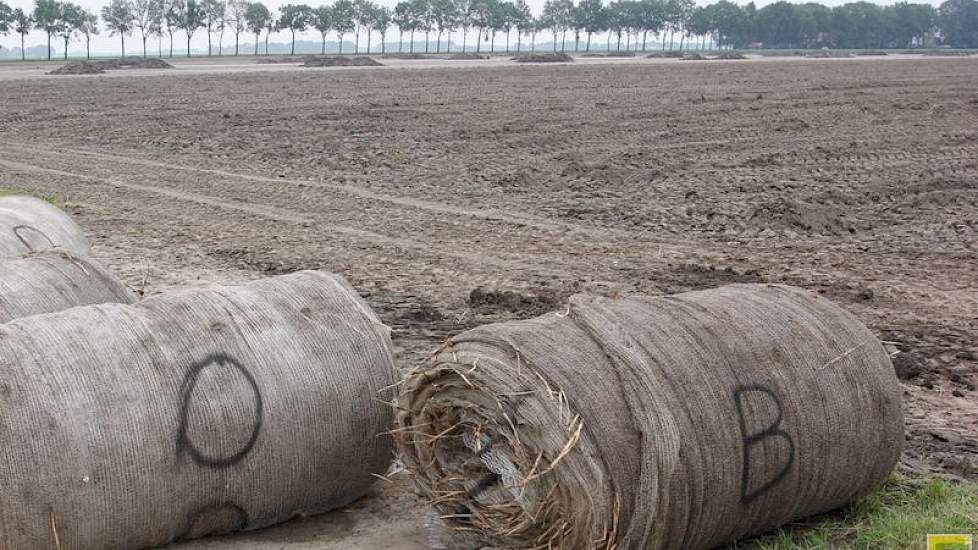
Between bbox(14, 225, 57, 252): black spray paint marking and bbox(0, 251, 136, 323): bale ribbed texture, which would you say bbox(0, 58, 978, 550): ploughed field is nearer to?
bbox(0, 251, 136, 323): bale ribbed texture

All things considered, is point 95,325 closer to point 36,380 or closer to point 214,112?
point 36,380

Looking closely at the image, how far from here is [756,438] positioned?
4879 mm

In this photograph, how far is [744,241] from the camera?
12336 mm

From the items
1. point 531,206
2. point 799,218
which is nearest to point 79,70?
point 531,206

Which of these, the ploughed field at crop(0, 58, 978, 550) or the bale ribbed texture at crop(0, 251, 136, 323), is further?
the ploughed field at crop(0, 58, 978, 550)

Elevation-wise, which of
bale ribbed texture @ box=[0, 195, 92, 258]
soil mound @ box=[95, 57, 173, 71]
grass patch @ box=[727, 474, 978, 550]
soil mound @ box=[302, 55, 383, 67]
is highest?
soil mound @ box=[302, 55, 383, 67]

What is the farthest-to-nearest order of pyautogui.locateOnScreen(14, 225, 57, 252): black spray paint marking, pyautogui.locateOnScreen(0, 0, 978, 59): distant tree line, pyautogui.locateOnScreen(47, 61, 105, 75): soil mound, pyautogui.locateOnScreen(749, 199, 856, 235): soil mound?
pyautogui.locateOnScreen(0, 0, 978, 59): distant tree line, pyautogui.locateOnScreen(47, 61, 105, 75): soil mound, pyautogui.locateOnScreen(749, 199, 856, 235): soil mound, pyautogui.locateOnScreen(14, 225, 57, 252): black spray paint marking

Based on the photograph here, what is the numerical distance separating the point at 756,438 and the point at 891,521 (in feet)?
2.98

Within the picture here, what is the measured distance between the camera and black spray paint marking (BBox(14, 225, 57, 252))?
26.1 ft

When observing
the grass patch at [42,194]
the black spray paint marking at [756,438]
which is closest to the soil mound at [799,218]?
the black spray paint marking at [756,438]

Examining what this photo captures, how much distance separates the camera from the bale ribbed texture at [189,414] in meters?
4.78

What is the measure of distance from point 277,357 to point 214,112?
22.1m

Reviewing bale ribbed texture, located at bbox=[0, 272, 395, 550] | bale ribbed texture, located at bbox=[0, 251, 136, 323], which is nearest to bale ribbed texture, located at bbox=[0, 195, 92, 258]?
bale ribbed texture, located at bbox=[0, 251, 136, 323]

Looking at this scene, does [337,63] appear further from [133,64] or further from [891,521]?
[891,521]
